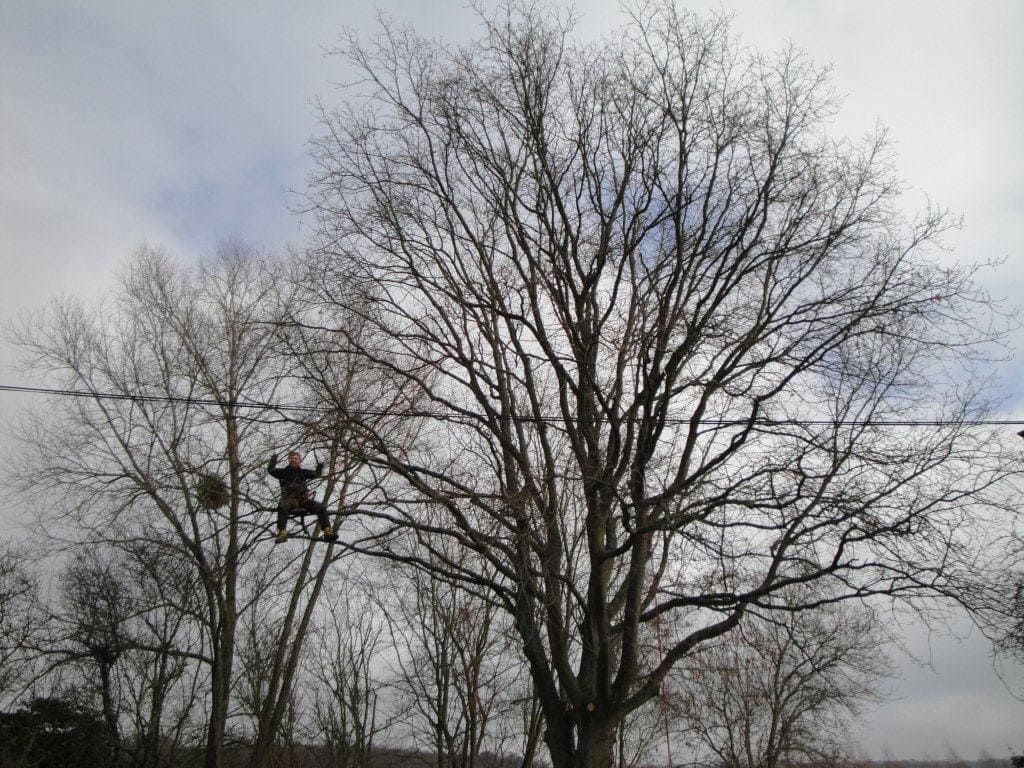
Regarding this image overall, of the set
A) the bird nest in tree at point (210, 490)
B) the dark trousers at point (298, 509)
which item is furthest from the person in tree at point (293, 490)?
the bird nest in tree at point (210, 490)

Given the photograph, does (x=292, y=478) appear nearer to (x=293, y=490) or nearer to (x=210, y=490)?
(x=293, y=490)

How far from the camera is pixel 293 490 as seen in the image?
7.93 m

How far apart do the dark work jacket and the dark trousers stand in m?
0.06

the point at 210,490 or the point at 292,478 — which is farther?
the point at 292,478

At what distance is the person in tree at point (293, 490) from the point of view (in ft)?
25.7

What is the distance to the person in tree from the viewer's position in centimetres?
784

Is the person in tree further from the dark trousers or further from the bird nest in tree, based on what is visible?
the bird nest in tree

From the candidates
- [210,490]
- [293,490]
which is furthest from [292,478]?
[210,490]

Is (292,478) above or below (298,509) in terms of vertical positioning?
above

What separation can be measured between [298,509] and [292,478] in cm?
33

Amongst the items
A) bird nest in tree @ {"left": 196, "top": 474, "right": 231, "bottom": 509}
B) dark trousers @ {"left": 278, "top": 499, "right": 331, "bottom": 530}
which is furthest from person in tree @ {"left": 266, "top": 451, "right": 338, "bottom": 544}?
bird nest in tree @ {"left": 196, "top": 474, "right": 231, "bottom": 509}

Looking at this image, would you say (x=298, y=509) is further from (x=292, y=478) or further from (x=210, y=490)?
(x=210, y=490)

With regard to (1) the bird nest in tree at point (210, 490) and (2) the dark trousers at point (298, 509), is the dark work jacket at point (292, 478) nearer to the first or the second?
(2) the dark trousers at point (298, 509)

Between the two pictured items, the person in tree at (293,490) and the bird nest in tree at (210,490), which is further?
the person in tree at (293,490)
